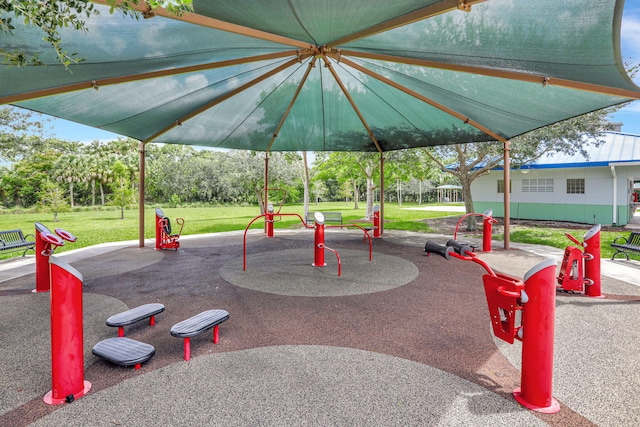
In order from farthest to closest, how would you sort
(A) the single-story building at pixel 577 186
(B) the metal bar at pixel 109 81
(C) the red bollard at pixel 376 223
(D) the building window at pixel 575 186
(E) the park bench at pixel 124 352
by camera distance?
(D) the building window at pixel 575 186 → (A) the single-story building at pixel 577 186 → (C) the red bollard at pixel 376 223 → (B) the metal bar at pixel 109 81 → (E) the park bench at pixel 124 352

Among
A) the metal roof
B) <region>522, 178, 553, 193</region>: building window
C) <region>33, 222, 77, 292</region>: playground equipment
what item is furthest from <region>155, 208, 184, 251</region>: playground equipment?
<region>522, 178, 553, 193</region>: building window

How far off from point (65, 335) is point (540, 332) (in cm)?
379

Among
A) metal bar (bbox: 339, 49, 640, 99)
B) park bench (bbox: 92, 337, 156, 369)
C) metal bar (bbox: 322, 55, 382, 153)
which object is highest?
metal bar (bbox: 322, 55, 382, 153)

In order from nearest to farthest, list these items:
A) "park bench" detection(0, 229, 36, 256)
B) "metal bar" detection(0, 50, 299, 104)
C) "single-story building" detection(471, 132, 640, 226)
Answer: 1. "metal bar" detection(0, 50, 299, 104)
2. "park bench" detection(0, 229, 36, 256)
3. "single-story building" detection(471, 132, 640, 226)

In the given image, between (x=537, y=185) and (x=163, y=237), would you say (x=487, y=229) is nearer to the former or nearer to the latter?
(x=163, y=237)

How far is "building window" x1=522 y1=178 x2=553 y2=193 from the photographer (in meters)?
16.7

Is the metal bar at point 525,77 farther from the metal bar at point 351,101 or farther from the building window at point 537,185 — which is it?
the building window at point 537,185

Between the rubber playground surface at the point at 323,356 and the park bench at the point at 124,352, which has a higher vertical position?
the park bench at the point at 124,352

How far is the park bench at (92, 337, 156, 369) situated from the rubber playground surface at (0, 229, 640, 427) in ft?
0.35

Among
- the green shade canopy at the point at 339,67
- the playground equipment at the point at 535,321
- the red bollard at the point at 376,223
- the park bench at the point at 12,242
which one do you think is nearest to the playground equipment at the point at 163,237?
the green shade canopy at the point at 339,67

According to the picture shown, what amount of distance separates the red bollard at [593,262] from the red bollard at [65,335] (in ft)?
22.4

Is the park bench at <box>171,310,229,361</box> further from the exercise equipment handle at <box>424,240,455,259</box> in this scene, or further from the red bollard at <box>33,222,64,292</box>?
the red bollard at <box>33,222,64,292</box>

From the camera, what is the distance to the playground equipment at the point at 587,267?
527 centimetres

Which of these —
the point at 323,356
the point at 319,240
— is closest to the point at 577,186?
the point at 319,240
